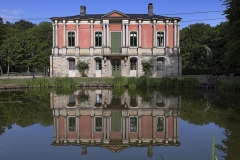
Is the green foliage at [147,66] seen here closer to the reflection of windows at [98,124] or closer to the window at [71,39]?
the window at [71,39]

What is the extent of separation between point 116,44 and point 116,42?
0.77 feet

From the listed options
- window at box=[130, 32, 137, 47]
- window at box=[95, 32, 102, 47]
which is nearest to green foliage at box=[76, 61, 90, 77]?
window at box=[95, 32, 102, 47]

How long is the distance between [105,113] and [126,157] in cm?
491

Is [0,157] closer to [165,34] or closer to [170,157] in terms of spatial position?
[170,157]

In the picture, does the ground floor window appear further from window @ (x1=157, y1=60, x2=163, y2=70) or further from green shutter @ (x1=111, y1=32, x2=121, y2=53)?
window @ (x1=157, y1=60, x2=163, y2=70)

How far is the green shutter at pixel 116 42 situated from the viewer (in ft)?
100

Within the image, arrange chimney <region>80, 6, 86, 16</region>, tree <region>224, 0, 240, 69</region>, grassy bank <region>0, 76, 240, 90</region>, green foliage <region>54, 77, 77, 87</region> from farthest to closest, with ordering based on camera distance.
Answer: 1. chimney <region>80, 6, 86, 16</region>
2. green foliage <region>54, 77, 77, 87</region>
3. grassy bank <region>0, 76, 240, 90</region>
4. tree <region>224, 0, 240, 69</region>

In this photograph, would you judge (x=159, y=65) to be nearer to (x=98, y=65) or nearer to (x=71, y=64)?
(x=98, y=65)

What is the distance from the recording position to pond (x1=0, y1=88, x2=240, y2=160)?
5773 millimetres

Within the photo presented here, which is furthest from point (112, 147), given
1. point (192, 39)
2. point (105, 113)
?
point (192, 39)

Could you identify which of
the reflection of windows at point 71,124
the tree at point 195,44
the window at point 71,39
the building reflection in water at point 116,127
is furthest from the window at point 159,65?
the reflection of windows at point 71,124

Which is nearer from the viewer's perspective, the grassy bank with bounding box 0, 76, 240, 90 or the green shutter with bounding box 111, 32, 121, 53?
the grassy bank with bounding box 0, 76, 240, 90

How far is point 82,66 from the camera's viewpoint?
29.9 meters

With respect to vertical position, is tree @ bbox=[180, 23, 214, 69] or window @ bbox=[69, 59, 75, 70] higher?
tree @ bbox=[180, 23, 214, 69]
